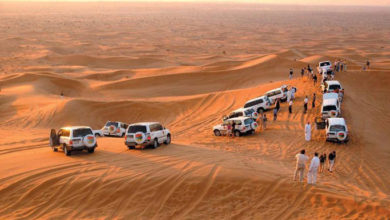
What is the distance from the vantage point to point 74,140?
1934 cm

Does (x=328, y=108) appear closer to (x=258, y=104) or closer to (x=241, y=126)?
(x=258, y=104)

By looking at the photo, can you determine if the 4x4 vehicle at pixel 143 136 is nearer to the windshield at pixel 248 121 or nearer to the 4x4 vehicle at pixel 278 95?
the windshield at pixel 248 121

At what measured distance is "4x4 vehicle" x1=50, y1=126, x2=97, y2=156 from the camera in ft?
63.6

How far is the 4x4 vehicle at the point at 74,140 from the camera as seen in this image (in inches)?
763

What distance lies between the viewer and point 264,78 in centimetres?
5066

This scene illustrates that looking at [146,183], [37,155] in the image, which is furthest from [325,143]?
[37,155]

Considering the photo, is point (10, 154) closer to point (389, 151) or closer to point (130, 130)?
point (130, 130)

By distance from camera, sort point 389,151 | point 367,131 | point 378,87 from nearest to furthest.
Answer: point 389,151 < point 367,131 < point 378,87

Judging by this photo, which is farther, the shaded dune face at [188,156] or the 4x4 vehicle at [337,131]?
the 4x4 vehicle at [337,131]

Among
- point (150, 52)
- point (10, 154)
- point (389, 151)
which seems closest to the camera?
point (10, 154)

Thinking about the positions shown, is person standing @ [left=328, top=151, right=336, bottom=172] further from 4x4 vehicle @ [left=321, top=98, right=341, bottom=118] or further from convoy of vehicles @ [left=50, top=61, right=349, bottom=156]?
4x4 vehicle @ [left=321, top=98, right=341, bottom=118]

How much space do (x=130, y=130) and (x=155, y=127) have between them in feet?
3.90

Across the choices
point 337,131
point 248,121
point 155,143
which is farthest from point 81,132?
point 337,131

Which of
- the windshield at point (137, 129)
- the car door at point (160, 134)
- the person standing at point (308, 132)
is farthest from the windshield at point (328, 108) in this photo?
the windshield at point (137, 129)
